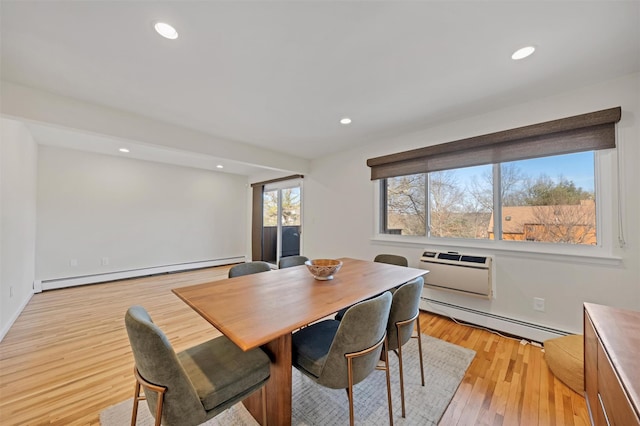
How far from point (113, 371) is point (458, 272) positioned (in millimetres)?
3418

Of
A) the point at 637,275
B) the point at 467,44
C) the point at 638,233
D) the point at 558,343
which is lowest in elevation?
the point at 558,343

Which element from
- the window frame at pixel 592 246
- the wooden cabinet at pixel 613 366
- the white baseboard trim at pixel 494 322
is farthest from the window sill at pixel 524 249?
the wooden cabinet at pixel 613 366

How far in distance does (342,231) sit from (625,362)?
3323mm

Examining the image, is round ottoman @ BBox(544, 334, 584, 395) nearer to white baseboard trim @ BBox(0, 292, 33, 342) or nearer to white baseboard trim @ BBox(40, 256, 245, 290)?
white baseboard trim @ BBox(0, 292, 33, 342)

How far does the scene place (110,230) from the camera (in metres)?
4.56

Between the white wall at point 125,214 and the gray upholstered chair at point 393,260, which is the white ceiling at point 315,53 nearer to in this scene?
the gray upholstered chair at point 393,260

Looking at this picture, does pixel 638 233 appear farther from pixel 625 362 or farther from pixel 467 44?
pixel 467 44

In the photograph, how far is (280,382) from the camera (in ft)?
4.13

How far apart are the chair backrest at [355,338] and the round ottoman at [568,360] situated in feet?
5.56

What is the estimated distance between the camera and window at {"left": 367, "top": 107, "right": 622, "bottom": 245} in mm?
2189

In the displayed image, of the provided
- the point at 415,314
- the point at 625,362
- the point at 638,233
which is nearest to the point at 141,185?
the point at 415,314

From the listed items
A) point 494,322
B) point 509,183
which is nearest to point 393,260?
point 494,322

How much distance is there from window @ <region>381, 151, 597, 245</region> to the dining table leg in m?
2.60

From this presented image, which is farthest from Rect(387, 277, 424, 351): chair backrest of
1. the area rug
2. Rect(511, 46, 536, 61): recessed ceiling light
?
Rect(511, 46, 536, 61): recessed ceiling light
